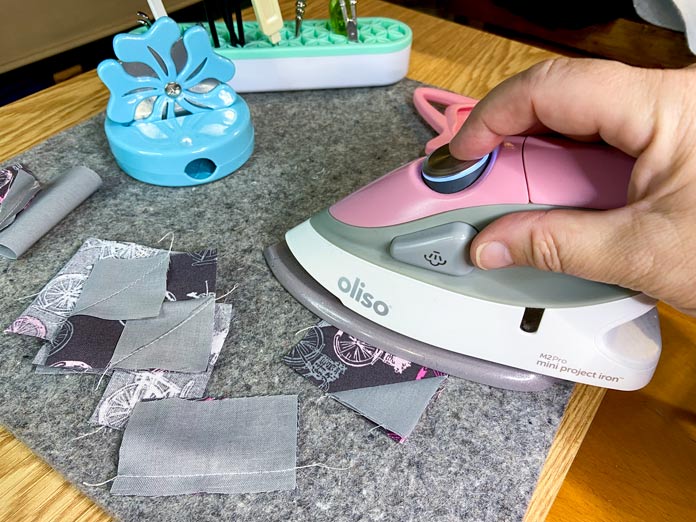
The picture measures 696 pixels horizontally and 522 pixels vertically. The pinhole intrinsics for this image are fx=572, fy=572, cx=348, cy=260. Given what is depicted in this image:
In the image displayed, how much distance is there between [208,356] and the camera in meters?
0.42

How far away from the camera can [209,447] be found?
37 centimetres

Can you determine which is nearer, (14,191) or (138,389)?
(138,389)

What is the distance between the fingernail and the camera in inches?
14.4

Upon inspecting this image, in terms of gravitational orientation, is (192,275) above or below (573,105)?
below

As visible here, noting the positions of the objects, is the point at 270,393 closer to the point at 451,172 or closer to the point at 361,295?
the point at 361,295

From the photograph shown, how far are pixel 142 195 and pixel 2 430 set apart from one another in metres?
0.26

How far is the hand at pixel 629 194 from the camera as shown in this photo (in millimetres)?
323

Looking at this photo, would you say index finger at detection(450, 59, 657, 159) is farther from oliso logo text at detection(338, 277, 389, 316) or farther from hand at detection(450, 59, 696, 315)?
oliso logo text at detection(338, 277, 389, 316)

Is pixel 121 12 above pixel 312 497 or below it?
below

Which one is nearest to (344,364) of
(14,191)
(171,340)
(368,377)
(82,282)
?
(368,377)

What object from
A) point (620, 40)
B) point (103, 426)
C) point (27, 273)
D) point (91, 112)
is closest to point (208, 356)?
point (103, 426)

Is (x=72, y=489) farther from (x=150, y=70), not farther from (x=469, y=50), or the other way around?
(x=469, y=50)

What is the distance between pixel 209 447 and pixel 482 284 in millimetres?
214

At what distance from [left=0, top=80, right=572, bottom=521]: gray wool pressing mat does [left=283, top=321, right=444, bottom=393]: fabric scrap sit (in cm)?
1
